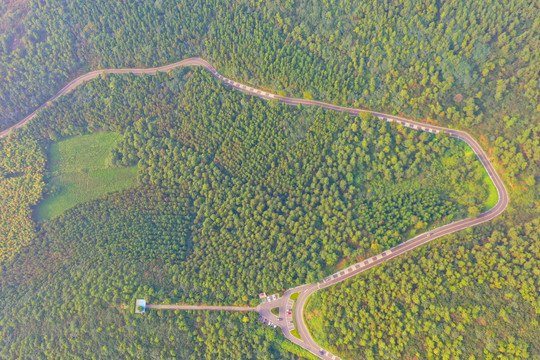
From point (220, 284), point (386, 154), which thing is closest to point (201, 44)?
point (386, 154)

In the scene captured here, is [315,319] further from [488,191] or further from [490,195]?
[488,191]

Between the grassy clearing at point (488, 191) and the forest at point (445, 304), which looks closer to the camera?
the forest at point (445, 304)

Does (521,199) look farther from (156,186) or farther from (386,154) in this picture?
(156,186)

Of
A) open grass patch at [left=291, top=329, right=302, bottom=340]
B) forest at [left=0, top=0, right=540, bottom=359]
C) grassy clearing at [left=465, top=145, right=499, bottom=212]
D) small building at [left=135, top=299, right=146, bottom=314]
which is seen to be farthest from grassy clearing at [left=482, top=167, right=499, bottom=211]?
small building at [left=135, top=299, right=146, bottom=314]

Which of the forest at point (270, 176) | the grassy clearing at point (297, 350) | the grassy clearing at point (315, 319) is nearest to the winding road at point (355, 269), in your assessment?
the grassy clearing at point (297, 350)

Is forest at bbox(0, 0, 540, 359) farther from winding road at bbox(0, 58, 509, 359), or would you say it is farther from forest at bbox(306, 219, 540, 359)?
winding road at bbox(0, 58, 509, 359)

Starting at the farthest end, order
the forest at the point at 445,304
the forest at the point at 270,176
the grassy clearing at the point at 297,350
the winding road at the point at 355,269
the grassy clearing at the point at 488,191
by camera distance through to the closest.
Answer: the grassy clearing at the point at 488,191 < the winding road at the point at 355,269 < the grassy clearing at the point at 297,350 < the forest at the point at 270,176 < the forest at the point at 445,304

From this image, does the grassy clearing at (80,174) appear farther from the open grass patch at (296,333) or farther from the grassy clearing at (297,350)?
the grassy clearing at (297,350)
